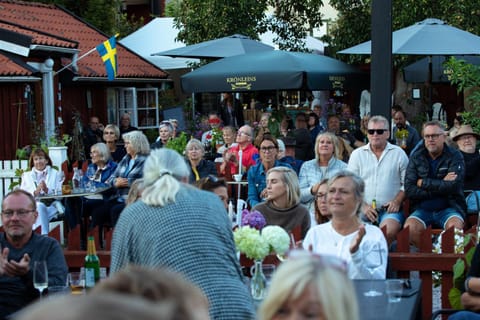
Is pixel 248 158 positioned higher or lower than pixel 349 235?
higher

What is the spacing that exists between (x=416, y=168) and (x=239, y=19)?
1387cm

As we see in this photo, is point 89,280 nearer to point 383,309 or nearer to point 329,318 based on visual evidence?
point 383,309

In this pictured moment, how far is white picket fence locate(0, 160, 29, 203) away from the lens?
11.6 m

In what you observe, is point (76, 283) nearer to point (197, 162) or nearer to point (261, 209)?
point (261, 209)

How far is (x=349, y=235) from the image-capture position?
5.60m

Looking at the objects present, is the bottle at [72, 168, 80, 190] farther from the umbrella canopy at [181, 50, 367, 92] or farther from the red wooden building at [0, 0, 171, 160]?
the red wooden building at [0, 0, 171, 160]

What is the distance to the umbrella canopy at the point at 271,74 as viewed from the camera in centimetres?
1295

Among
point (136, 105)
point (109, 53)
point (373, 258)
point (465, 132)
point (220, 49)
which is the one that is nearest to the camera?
point (373, 258)

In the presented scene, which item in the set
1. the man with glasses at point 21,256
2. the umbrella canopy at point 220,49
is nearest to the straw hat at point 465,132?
the man with glasses at point 21,256

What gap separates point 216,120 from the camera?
15922mm

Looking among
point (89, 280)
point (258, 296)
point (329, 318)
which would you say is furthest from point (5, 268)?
point (329, 318)

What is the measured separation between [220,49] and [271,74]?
2.75m

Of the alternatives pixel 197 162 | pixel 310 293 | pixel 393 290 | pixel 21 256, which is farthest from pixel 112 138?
pixel 310 293

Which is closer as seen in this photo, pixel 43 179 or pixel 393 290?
pixel 393 290
